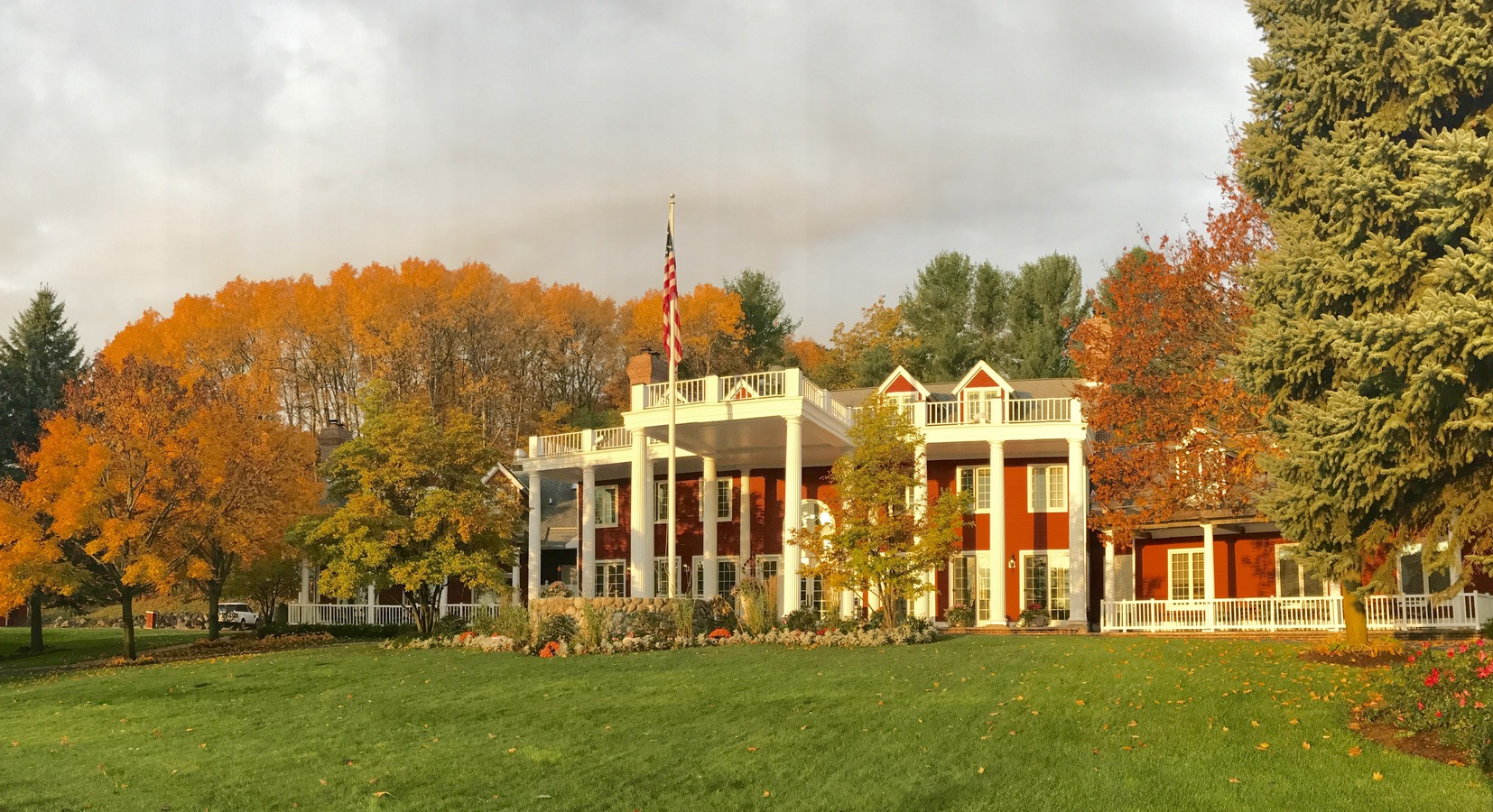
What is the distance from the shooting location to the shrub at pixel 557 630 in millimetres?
23891

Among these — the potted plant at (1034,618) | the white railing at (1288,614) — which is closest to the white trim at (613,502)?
the potted plant at (1034,618)

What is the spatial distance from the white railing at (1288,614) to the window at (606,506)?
16975mm

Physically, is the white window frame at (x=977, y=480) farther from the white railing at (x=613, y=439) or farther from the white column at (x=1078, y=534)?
the white railing at (x=613, y=439)

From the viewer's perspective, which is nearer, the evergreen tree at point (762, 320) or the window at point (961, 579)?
the window at point (961, 579)

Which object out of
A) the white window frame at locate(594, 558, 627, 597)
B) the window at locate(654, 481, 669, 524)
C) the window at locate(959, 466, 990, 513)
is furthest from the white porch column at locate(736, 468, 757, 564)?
the window at locate(959, 466, 990, 513)

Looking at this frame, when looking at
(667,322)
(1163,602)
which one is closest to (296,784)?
(667,322)

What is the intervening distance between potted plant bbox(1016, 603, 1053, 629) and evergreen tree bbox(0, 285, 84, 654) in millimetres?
33489

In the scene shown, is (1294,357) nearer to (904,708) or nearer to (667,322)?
(904,708)

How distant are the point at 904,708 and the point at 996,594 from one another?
62.6ft

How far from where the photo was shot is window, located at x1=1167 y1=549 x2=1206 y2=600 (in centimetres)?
3288

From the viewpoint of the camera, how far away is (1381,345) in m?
11.0

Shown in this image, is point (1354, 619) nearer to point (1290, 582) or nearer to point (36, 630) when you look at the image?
point (1290, 582)

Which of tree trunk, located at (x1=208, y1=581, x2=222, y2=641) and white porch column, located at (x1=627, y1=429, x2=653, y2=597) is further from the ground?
white porch column, located at (x1=627, y1=429, x2=653, y2=597)

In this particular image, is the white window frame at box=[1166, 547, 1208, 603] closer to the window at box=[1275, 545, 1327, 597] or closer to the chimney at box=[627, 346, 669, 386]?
the window at box=[1275, 545, 1327, 597]
